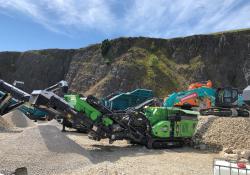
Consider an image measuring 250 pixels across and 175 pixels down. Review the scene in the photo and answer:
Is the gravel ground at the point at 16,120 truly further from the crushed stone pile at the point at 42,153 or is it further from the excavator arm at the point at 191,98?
the crushed stone pile at the point at 42,153

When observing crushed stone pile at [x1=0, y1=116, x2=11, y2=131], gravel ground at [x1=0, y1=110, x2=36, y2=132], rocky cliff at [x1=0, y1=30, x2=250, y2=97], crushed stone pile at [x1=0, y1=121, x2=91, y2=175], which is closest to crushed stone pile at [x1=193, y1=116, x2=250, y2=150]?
crushed stone pile at [x1=0, y1=121, x2=91, y2=175]

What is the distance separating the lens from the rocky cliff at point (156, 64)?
48.6 metres

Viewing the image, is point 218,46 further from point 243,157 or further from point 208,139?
point 243,157

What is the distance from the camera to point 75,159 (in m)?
11.1

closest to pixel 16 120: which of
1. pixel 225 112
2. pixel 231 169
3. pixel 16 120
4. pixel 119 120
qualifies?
pixel 16 120

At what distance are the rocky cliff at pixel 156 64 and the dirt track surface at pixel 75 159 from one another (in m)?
34.8

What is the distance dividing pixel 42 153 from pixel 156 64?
41.1 m

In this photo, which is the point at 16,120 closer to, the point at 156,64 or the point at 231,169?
the point at 231,169

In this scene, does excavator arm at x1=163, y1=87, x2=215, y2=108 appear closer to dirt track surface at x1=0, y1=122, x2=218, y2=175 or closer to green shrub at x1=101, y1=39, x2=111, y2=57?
dirt track surface at x1=0, y1=122, x2=218, y2=175

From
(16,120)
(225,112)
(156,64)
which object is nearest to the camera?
(225,112)

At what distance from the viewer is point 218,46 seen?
49656 mm

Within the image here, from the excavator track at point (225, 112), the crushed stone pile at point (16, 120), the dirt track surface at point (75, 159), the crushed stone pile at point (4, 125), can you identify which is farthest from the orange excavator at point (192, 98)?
the crushed stone pile at point (16, 120)

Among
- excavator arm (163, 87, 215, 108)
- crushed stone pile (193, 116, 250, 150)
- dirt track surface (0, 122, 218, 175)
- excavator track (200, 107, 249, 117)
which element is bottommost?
dirt track surface (0, 122, 218, 175)

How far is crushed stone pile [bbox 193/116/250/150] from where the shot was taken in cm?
1482
